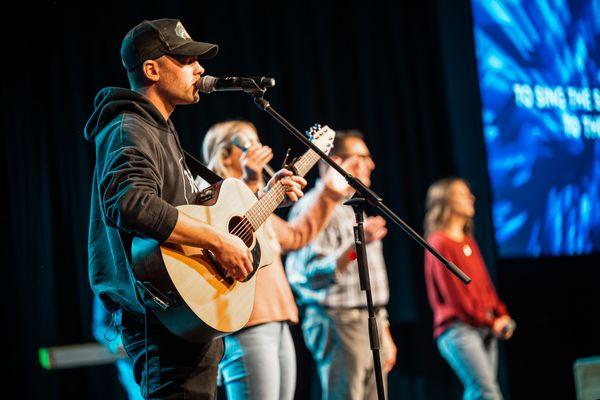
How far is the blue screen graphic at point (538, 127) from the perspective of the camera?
590 centimetres

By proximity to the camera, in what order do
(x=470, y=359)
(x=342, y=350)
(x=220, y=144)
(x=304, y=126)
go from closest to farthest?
(x=220, y=144) → (x=342, y=350) → (x=470, y=359) → (x=304, y=126)

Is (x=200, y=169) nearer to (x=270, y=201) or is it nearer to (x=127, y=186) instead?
(x=270, y=201)

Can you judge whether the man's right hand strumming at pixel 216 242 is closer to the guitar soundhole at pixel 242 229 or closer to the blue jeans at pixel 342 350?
the guitar soundhole at pixel 242 229

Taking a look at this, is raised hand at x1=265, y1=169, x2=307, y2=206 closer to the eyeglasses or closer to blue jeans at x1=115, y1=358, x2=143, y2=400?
the eyeglasses

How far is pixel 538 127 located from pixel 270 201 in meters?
3.89

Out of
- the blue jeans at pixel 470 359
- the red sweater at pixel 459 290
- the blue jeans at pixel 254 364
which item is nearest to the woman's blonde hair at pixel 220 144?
the blue jeans at pixel 254 364

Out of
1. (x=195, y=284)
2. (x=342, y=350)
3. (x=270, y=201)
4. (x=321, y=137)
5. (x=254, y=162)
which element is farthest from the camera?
(x=342, y=350)

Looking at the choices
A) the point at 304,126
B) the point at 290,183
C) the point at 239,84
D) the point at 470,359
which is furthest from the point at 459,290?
the point at 239,84

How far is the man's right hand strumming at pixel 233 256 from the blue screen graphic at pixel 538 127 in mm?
3931

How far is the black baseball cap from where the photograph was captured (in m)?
2.46

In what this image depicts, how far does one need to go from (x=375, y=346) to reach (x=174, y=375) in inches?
27.1

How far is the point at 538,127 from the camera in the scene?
602 centimetres

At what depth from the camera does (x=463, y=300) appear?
190 inches

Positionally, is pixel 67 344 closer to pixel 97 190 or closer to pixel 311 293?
pixel 311 293
